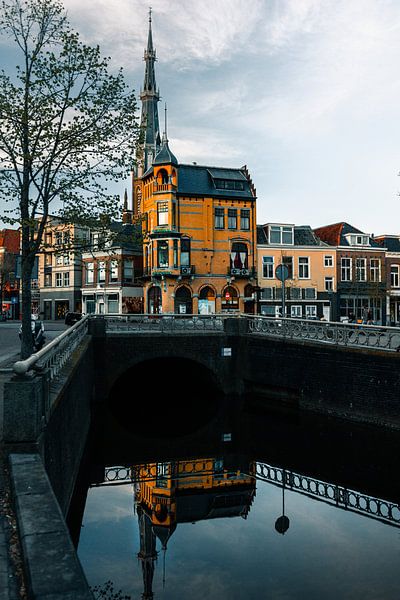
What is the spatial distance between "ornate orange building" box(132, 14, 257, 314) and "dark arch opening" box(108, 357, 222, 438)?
49.3 feet

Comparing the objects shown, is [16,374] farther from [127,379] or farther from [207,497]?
[127,379]

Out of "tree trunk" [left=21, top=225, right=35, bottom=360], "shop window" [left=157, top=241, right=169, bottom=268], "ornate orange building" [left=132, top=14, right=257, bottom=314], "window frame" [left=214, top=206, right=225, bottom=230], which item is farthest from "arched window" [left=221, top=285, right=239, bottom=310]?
"tree trunk" [left=21, top=225, right=35, bottom=360]

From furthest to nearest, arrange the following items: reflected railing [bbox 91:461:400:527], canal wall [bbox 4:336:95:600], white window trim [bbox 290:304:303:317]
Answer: white window trim [bbox 290:304:303:317] → reflected railing [bbox 91:461:400:527] → canal wall [bbox 4:336:95:600]

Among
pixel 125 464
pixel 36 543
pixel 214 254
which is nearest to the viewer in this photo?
pixel 36 543

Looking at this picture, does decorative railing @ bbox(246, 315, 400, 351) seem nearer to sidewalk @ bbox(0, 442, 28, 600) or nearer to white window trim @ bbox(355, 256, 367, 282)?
sidewalk @ bbox(0, 442, 28, 600)

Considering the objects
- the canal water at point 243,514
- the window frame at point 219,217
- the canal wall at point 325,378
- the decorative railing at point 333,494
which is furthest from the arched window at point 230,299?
the decorative railing at point 333,494

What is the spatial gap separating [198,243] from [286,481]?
34.3m

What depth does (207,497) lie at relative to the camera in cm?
1314

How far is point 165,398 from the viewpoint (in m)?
27.2

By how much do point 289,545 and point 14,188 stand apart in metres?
14.3

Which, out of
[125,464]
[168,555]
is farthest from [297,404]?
[168,555]

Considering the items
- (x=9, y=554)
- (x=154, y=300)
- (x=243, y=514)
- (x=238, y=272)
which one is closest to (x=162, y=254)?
(x=154, y=300)

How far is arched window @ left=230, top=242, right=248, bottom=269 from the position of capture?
4778cm

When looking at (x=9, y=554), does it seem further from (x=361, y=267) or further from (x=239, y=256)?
(x=361, y=267)
